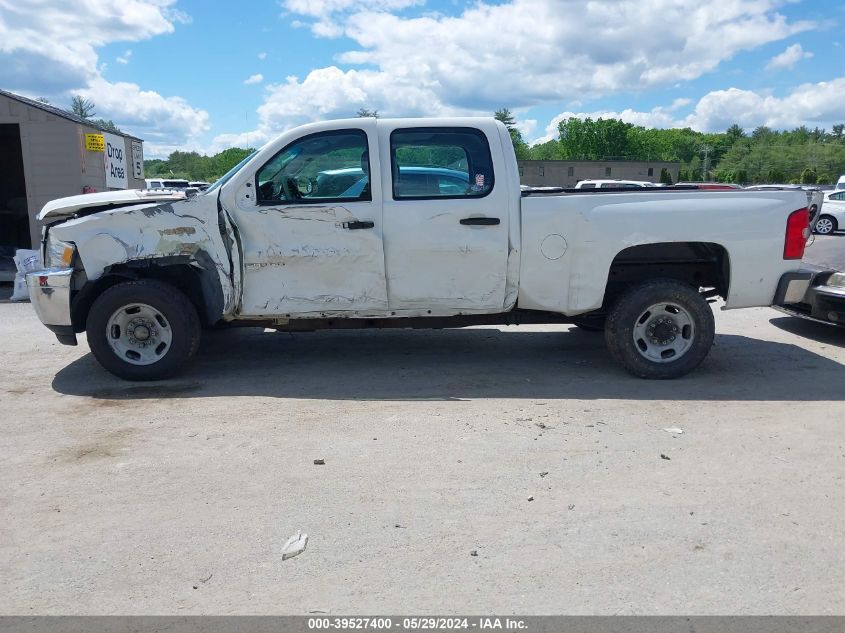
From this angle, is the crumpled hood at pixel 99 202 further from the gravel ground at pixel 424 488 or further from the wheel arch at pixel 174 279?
the gravel ground at pixel 424 488

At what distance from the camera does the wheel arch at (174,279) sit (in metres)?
5.68

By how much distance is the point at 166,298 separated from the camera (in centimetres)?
569

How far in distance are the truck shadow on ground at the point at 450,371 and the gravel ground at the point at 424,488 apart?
1.4 inches

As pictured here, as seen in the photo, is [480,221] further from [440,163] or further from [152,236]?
[152,236]

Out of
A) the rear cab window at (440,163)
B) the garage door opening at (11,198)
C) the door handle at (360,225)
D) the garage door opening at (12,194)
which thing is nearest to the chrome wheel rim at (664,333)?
the rear cab window at (440,163)

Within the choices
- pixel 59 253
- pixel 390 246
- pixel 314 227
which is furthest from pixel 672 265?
pixel 59 253

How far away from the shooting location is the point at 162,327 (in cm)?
584

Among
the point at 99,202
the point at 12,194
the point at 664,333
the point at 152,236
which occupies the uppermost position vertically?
the point at 12,194

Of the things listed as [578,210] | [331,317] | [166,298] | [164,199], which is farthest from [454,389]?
[164,199]

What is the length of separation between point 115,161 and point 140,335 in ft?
33.4

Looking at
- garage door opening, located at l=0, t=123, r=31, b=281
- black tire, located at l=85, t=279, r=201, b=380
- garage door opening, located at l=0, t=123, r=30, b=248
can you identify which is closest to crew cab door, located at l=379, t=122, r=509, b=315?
black tire, located at l=85, t=279, r=201, b=380

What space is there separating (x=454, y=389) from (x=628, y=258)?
1922mm
